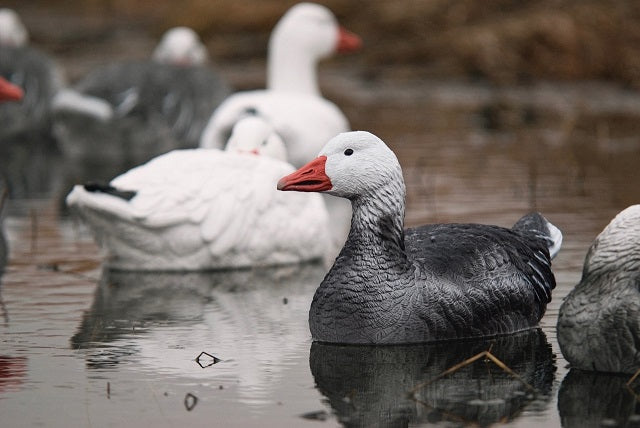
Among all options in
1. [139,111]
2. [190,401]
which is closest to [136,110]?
[139,111]

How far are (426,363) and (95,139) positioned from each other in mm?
11432

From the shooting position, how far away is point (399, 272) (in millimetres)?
8133

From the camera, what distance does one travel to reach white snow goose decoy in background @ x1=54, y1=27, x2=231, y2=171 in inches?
714

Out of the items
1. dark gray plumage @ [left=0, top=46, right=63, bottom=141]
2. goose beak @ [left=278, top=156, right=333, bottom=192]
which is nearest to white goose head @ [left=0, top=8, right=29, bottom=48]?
dark gray plumage @ [left=0, top=46, right=63, bottom=141]

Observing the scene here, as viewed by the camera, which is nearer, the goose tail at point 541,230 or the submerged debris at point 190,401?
the submerged debris at point 190,401

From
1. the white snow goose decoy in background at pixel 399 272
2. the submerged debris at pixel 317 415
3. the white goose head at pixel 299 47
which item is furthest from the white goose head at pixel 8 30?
the submerged debris at pixel 317 415

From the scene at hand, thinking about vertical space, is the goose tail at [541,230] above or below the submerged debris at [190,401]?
above

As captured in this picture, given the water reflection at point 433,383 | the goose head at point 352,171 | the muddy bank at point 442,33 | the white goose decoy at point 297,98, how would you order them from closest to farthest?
1. the water reflection at point 433,383
2. the goose head at point 352,171
3. the white goose decoy at point 297,98
4. the muddy bank at point 442,33

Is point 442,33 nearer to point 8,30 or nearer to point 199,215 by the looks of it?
point 8,30

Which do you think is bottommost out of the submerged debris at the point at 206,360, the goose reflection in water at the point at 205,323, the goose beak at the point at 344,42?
the goose reflection in water at the point at 205,323

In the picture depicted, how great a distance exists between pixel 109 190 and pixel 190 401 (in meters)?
3.45

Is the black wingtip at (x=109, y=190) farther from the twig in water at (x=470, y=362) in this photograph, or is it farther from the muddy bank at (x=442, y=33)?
the muddy bank at (x=442, y=33)

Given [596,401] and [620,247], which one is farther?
[620,247]

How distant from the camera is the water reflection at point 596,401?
6617 millimetres
